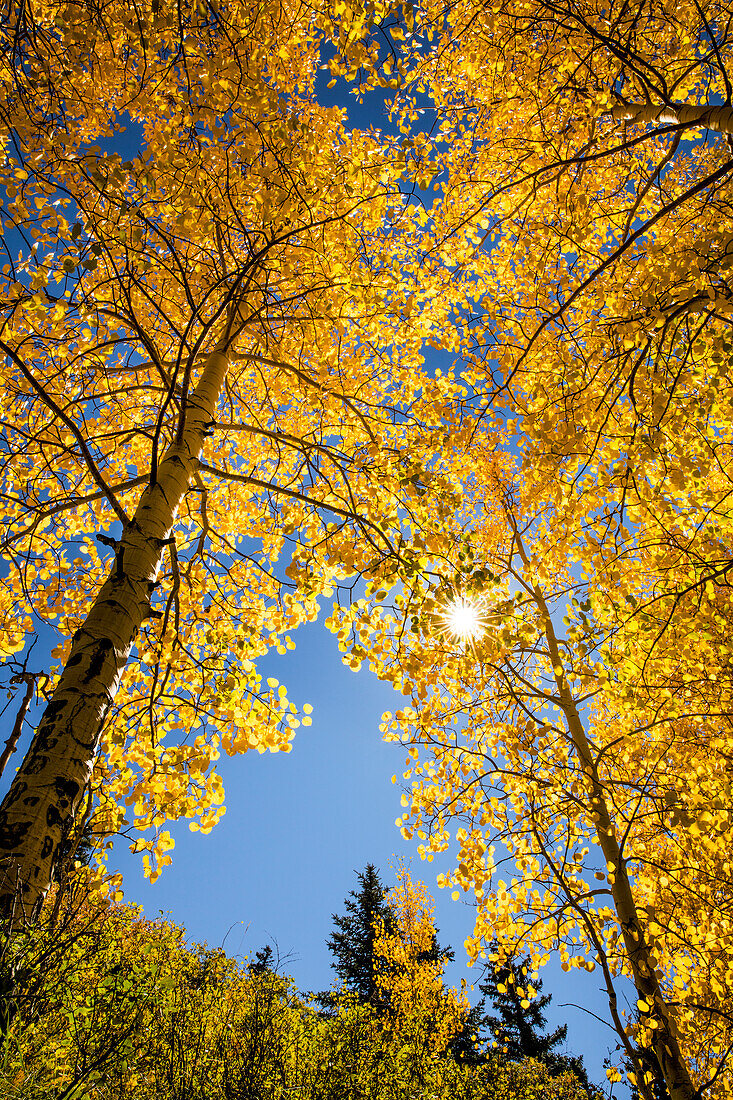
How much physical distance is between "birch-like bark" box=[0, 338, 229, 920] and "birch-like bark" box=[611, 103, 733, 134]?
333cm

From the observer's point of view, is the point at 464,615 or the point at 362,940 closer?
the point at 464,615

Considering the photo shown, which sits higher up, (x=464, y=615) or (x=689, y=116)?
(x=689, y=116)

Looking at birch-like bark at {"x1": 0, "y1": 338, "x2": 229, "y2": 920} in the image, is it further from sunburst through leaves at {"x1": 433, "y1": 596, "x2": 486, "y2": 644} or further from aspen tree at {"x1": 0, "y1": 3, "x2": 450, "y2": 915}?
sunburst through leaves at {"x1": 433, "y1": 596, "x2": 486, "y2": 644}

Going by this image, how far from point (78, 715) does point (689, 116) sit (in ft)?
13.7

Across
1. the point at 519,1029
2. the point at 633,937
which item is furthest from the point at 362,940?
the point at 633,937

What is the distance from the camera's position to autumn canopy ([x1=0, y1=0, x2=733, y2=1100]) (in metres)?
2.75

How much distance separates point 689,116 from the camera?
2633 millimetres

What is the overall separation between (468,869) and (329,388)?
4289 mm

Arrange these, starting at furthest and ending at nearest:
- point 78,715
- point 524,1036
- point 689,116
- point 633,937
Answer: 1. point 524,1036
2. point 633,937
3. point 689,116
4. point 78,715

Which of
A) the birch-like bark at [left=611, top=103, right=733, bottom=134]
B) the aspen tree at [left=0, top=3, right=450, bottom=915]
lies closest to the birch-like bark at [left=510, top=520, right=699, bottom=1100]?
the aspen tree at [left=0, top=3, right=450, bottom=915]

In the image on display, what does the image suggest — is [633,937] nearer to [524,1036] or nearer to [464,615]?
[464,615]

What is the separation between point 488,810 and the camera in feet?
15.3

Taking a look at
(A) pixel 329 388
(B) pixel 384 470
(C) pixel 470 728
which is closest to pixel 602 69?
(A) pixel 329 388

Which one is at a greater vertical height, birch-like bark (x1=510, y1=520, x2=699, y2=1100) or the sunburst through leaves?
the sunburst through leaves
